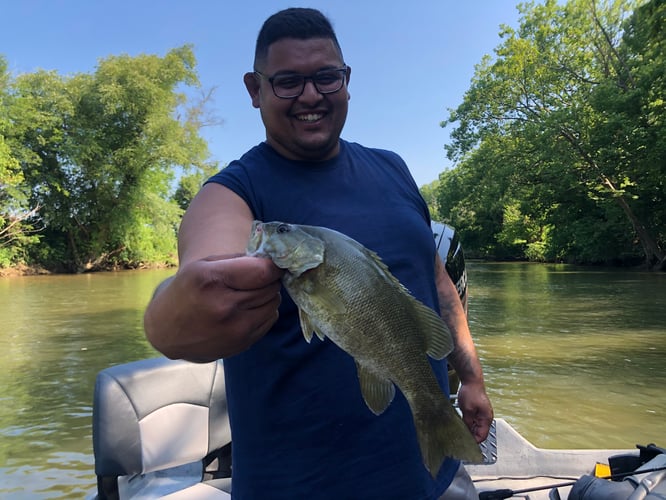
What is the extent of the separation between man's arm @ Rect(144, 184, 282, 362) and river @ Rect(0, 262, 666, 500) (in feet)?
15.0

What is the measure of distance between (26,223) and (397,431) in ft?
129

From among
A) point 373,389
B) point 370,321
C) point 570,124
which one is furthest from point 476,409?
point 570,124

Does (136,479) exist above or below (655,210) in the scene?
below

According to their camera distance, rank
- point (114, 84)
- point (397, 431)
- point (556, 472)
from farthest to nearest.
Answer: point (114, 84) < point (556, 472) < point (397, 431)

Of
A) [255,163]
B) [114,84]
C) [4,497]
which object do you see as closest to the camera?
[255,163]

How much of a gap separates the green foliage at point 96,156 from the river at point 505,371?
782 inches

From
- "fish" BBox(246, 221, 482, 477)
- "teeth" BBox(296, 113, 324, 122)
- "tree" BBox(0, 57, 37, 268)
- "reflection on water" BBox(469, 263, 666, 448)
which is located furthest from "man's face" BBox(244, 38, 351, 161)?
"tree" BBox(0, 57, 37, 268)

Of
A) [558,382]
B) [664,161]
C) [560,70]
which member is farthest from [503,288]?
[560,70]

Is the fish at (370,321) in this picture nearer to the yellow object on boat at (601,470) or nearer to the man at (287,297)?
the man at (287,297)

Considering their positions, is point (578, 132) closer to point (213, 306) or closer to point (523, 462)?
point (523, 462)

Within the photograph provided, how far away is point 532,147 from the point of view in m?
30.9

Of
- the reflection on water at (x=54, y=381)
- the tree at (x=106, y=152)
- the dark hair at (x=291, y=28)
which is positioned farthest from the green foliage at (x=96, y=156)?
the dark hair at (x=291, y=28)

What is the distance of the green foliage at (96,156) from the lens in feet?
109

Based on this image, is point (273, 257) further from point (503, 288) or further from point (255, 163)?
point (503, 288)
